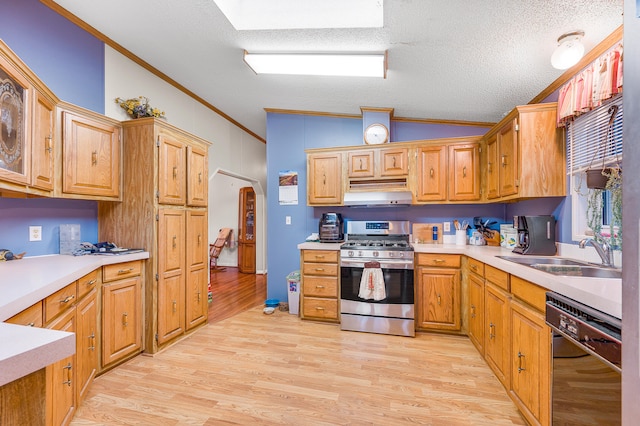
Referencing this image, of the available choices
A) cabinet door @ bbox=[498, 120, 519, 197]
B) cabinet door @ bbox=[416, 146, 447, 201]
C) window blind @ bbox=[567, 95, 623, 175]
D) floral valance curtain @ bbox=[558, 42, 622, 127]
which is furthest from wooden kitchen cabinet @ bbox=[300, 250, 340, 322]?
floral valance curtain @ bbox=[558, 42, 622, 127]

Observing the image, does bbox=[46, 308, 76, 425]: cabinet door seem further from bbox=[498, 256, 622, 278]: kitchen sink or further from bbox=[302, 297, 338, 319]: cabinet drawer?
bbox=[498, 256, 622, 278]: kitchen sink

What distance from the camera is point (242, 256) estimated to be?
6379 millimetres

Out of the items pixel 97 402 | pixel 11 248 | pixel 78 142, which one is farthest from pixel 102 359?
pixel 78 142

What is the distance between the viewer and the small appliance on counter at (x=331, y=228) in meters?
3.68

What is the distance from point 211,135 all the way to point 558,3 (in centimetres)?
389

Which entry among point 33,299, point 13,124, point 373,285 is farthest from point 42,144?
point 373,285

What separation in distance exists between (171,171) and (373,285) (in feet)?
7.48

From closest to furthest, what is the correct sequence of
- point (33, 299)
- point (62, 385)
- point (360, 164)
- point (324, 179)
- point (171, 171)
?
point (33, 299)
point (62, 385)
point (171, 171)
point (360, 164)
point (324, 179)

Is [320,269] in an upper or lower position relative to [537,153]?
lower

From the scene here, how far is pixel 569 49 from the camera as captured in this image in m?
1.82

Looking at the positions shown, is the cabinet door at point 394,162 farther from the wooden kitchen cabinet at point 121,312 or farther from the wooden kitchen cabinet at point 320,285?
Answer: the wooden kitchen cabinet at point 121,312

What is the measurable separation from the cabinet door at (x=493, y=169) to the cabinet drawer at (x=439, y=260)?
73 cm

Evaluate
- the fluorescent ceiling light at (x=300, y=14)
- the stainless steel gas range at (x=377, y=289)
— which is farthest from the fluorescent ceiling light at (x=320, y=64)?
the stainless steel gas range at (x=377, y=289)

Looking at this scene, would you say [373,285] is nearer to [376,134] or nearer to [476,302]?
[476,302]
